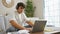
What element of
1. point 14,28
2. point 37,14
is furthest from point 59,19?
point 14,28

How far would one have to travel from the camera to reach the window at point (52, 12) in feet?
15.3

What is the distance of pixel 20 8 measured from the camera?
2924 millimetres

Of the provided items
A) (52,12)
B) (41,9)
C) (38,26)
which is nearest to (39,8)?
(41,9)

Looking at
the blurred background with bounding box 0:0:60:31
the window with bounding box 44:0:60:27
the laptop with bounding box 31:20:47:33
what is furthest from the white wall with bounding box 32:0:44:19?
the laptop with bounding box 31:20:47:33

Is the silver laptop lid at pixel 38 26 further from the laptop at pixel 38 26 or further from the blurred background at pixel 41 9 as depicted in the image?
the blurred background at pixel 41 9

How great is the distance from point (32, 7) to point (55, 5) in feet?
2.98

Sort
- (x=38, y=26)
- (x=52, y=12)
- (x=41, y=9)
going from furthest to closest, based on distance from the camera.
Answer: (x=41, y=9), (x=52, y=12), (x=38, y=26)

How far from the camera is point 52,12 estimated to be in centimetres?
483

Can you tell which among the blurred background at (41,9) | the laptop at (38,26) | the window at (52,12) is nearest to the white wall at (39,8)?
the blurred background at (41,9)

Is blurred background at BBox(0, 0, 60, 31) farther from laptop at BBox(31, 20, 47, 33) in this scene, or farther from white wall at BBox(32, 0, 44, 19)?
laptop at BBox(31, 20, 47, 33)

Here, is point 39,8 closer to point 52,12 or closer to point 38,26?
point 52,12

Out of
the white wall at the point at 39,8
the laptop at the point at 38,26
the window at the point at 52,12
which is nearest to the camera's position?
the laptop at the point at 38,26

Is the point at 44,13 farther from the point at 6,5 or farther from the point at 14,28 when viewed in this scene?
the point at 14,28

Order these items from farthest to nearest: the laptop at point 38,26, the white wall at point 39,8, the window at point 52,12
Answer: the white wall at point 39,8 → the window at point 52,12 → the laptop at point 38,26
